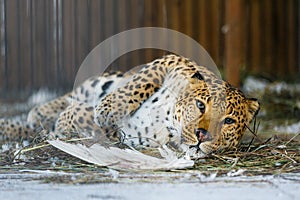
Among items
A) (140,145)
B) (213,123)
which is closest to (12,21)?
(140,145)

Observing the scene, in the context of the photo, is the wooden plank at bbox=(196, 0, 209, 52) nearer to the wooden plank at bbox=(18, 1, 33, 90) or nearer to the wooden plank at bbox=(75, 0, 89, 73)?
the wooden plank at bbox=(75, 0, 89, 73)

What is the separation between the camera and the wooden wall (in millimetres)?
6605

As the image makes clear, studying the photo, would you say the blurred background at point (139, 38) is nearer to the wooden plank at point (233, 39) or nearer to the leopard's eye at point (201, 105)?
the wooden plank at point (233, 39)

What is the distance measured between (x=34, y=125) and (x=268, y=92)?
2.38m

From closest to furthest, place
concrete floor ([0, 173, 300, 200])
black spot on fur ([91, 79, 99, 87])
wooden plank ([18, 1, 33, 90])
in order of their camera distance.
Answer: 1. concrete floor ([0, 173, 300, 200])
2. black spot on fur ([91, 79, 99, 87])
3. wooden plank ([18, 1, 33, 90])

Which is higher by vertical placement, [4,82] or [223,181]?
[223,181]

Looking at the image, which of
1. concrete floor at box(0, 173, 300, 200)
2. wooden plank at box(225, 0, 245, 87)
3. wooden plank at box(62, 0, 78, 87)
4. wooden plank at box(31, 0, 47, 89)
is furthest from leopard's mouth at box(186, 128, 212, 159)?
wooden plank at box(31, 0, 47, 89)

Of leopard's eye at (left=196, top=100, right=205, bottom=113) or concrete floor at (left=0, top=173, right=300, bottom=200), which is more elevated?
leopard's eye at (left=196, top=100, right=205, bottom=113)

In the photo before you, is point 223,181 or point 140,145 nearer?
point 223,181

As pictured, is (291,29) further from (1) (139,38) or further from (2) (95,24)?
(2) (95,24)

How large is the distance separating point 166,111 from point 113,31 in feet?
11.7

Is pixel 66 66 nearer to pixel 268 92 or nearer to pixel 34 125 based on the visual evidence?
pixel 268 92

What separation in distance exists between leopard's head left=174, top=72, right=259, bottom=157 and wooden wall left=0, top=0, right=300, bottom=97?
8.92 ft

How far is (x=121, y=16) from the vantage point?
7.08 m
